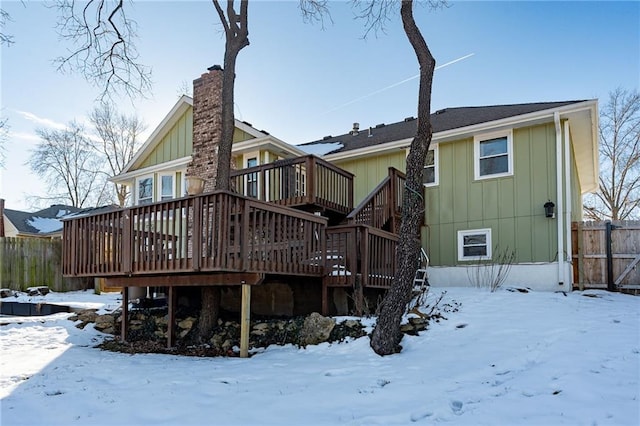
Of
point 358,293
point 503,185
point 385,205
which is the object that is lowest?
point 358,293

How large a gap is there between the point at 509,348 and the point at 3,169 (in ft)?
39.9

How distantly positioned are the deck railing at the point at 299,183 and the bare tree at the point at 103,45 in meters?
3.18

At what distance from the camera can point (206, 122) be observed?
41.3 ft

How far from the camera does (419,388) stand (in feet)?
15.0

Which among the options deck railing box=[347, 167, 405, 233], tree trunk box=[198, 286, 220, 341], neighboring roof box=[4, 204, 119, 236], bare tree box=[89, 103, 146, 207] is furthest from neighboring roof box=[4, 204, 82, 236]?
deck railing box=[347, 167, 405, 233]

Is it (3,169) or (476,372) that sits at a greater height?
(3,169)

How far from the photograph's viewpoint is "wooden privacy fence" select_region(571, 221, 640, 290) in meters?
9.90

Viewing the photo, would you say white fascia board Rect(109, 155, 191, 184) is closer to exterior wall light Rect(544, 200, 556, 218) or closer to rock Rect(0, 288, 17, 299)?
rock Rect(0, 288, 17, 299)

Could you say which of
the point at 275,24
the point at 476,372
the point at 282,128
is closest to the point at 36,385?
the point at 476,372

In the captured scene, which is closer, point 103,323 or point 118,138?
point 103,323

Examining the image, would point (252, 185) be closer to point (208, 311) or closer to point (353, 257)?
point (208, 311)

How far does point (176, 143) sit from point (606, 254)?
11.4 m

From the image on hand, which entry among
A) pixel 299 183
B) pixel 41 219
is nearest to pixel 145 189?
pixel 299 183

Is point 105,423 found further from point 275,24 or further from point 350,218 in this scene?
point 275,24
